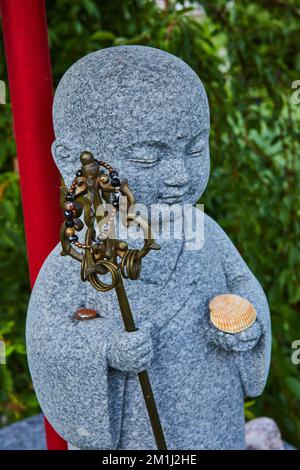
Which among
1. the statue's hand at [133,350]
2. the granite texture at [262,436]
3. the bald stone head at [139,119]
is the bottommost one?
the granite texture at [262,436]

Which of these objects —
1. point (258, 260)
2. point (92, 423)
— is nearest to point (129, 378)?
point (92, 423)

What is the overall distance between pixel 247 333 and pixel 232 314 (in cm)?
6

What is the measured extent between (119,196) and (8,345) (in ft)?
4.28

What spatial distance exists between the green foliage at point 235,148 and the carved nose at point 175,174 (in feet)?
3.80

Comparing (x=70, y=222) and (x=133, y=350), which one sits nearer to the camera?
(x=70, y=222)

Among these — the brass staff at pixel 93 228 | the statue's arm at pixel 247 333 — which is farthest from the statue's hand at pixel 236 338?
the brass staff at pixel 93 228

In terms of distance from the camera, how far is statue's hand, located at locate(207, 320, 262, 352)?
1476mm

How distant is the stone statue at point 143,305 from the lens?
137 cm

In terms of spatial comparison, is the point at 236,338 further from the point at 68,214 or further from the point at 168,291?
the point at 68,214

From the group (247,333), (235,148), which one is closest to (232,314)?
(247,333)

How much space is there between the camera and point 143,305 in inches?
57.3

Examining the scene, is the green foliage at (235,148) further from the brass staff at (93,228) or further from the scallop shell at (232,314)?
the brass staff at (93,228)

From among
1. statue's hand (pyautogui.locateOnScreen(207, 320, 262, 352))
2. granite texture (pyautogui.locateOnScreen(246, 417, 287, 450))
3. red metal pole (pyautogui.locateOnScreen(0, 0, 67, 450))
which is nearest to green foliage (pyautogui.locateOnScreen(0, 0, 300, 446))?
granite texture (pyautogui.locateOnScreen(246, 417, 287, 450))

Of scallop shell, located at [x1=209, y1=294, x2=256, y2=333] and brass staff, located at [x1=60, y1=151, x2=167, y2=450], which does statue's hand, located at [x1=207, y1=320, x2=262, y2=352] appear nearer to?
scallop shell, located at [x1=209, y1=294, x2=256, y2=333]
